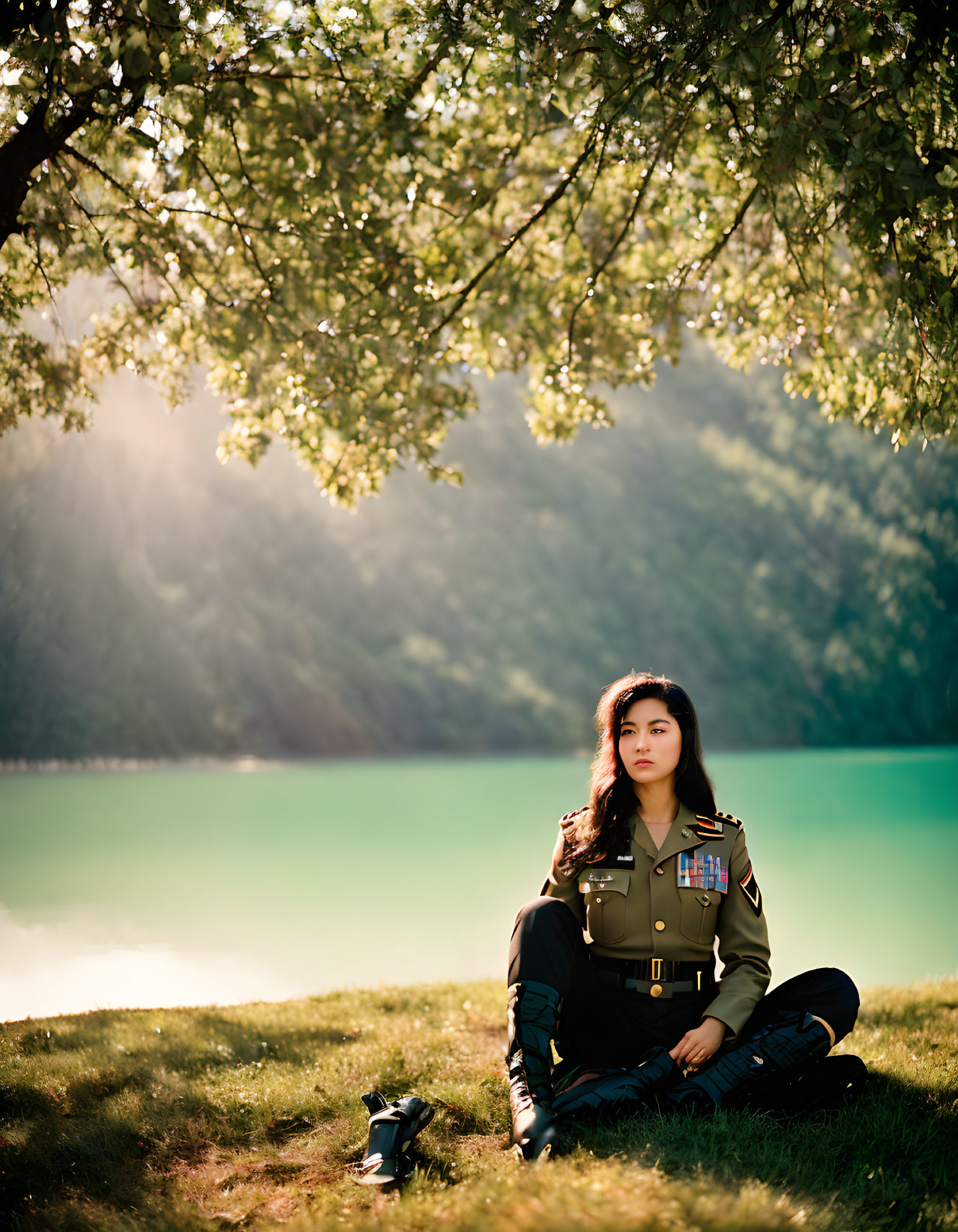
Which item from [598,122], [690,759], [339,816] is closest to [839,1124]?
[690,759]

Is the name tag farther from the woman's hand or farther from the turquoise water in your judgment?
the turquoise water

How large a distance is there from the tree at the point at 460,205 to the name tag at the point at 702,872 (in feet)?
6.76

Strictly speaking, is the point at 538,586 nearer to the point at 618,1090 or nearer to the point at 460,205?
the point at 460,205

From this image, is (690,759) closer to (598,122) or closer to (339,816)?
(598,122)

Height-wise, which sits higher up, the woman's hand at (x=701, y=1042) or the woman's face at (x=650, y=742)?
the woman's face at (x=650, y=742)

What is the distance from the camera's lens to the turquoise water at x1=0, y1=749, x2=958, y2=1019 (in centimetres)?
611

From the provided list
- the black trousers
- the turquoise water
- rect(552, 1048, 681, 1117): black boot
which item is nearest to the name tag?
the black trousers

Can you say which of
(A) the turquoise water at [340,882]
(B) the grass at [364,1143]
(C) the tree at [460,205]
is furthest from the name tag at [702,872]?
(A) the turquoise water at [340,882]

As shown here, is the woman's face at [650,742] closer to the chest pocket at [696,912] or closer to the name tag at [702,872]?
the name tag at [702,872]

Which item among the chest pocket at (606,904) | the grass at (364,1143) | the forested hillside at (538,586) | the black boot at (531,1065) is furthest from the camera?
the forested hillside at (538,586)

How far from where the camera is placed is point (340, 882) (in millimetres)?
8969

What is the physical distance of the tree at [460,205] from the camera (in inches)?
129

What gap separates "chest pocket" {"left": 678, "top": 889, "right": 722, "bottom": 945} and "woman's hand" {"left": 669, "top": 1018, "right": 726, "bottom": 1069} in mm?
245

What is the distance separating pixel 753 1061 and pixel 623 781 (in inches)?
34.2
